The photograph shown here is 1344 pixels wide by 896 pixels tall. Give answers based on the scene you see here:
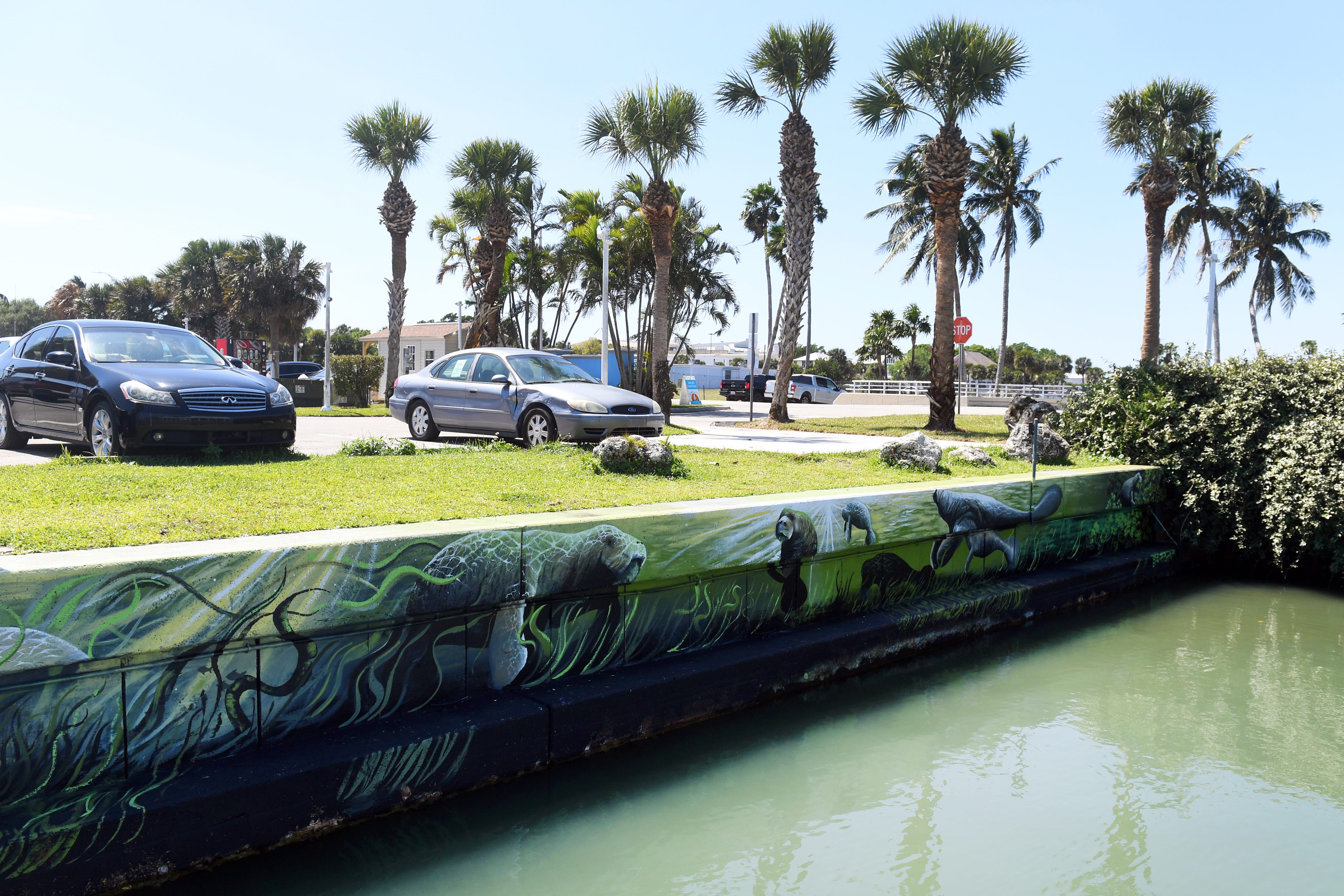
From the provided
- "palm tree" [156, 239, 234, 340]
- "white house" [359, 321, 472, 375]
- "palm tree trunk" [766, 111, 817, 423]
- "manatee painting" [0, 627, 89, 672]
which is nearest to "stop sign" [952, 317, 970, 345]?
"palm tree trunk" [766, 111, 817, 423]

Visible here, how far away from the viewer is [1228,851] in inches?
165

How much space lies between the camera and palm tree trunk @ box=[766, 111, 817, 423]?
2103cm

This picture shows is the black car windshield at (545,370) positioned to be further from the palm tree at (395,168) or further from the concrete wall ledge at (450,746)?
the palm tree at (395,168)

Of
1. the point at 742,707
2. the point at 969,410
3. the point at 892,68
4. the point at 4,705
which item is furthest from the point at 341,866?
the point at 969,410

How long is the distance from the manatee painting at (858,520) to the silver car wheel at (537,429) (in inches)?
202

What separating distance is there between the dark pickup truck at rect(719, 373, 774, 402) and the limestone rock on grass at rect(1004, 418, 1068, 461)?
3112cm

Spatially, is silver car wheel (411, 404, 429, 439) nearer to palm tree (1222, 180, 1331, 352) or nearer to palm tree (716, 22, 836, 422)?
palm tree (716, 22, 836, 422)

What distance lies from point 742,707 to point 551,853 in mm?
1785

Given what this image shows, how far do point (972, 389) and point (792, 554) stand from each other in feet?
136

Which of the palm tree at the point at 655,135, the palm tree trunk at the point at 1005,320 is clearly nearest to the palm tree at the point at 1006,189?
the palm tree trunk at the point at 1005,320

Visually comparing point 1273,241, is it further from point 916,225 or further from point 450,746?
point 450,746

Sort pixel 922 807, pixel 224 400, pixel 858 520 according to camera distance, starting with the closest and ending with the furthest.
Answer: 1. pixel 922 807
2. pixel 858 520
3. pixel 224 400

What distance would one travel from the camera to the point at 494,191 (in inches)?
1281

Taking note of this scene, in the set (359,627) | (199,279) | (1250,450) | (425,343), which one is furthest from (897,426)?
(199,279)
